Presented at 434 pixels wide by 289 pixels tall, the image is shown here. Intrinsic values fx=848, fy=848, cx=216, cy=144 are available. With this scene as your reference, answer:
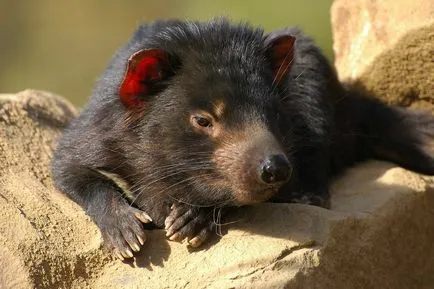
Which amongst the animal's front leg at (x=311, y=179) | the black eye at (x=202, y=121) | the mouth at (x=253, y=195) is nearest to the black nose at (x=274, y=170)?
the mouth at (x=253, y=195)

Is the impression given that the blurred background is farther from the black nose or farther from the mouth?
the black nose

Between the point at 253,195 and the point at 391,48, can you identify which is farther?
the point at 391,48

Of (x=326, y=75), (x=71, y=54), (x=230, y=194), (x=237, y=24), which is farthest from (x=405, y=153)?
(x=71, y=54)

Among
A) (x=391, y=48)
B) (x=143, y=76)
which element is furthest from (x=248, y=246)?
(x=391, y=48)

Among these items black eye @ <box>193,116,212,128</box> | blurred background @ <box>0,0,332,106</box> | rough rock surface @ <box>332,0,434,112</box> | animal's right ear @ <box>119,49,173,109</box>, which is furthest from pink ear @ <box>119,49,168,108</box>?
blurred background @ <box>0,0,332,106</box>

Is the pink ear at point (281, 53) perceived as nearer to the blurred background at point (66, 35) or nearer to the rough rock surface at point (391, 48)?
the rough rock surface at point (391, 48)

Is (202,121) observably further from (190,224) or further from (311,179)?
(311,179)
